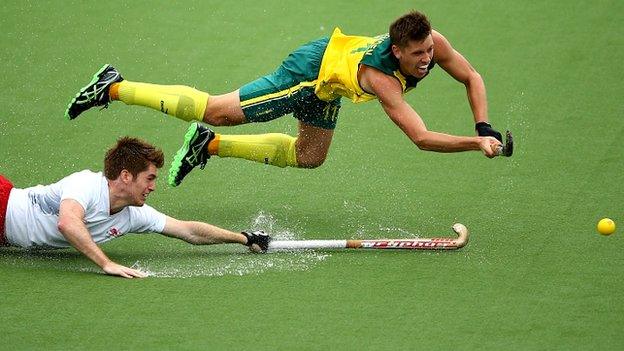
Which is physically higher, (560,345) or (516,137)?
(516,137)

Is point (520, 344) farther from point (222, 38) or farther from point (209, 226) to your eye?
point (222, 38)

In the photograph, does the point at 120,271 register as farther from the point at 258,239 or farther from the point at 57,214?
the point at 258,239

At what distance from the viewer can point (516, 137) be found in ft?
30.2

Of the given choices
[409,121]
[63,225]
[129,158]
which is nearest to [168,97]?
[129,158]

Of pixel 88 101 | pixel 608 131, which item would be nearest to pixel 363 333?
pixel 88 101

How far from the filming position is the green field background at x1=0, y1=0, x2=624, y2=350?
21.2 feet

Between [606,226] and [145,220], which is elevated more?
[145,220]

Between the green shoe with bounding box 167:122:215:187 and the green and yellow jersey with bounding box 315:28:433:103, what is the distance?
0.87 meters

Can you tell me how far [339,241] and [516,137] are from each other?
236 centimetres

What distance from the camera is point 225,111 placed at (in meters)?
7.86

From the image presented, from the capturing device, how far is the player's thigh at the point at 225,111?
7.85 meters

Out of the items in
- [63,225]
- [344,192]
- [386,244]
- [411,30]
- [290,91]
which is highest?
[411,30]

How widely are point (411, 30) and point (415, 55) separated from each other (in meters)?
0.17

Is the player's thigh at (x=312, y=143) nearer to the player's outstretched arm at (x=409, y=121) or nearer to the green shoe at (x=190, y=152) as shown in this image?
the green shoe at (x=190, y=152)
